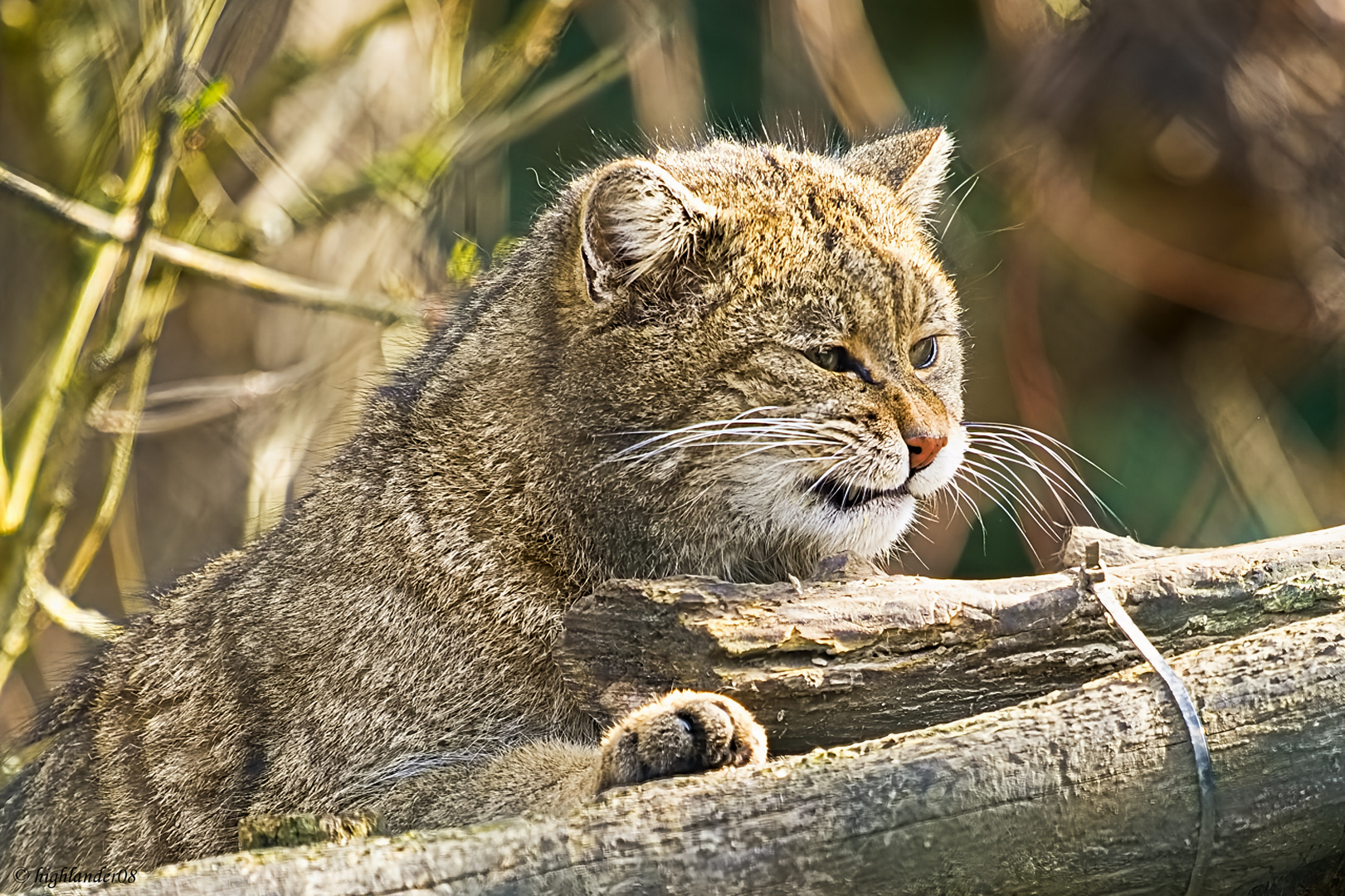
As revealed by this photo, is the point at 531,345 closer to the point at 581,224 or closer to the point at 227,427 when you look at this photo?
the point at 581,224

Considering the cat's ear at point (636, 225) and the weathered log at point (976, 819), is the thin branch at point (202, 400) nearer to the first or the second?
the cat's ear at point (636, 225)

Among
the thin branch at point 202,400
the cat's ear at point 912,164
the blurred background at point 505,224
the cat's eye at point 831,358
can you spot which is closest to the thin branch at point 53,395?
the blurred background at point 505,224

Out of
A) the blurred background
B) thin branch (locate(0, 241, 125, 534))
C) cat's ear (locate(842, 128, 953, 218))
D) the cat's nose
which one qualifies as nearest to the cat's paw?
the cat's nose

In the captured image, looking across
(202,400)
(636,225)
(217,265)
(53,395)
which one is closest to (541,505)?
(636,225)

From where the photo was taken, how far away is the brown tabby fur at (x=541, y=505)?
2.97m

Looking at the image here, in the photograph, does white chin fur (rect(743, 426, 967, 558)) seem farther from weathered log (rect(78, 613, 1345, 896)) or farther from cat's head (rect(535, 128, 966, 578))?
weathered log (rect(78, 613, 1345, 896))

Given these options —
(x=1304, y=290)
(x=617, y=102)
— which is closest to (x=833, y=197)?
(x=1304, y=290)

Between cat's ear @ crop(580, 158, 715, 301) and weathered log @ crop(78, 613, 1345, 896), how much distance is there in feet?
4.41

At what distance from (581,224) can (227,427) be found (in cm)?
436

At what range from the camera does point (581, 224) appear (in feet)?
10.4

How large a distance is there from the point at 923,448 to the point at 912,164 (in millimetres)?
1078

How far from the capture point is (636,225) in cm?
314

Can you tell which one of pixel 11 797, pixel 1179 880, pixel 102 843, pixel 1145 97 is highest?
pixel 1145 97

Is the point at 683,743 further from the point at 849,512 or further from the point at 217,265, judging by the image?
the point at 217,265
